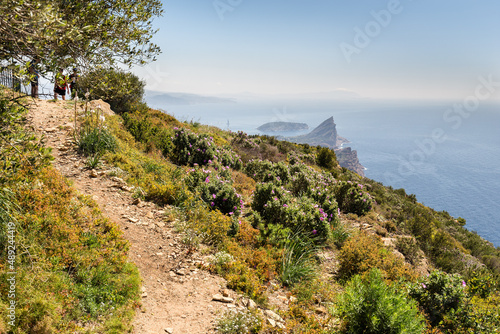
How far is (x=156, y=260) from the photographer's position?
4.95 m

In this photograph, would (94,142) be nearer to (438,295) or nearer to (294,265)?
(294,265)

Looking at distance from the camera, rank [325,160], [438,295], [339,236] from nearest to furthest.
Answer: [438,295] < [339,236] < [325,160]

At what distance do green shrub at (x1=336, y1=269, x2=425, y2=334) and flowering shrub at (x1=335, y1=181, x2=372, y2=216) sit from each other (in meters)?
9.11

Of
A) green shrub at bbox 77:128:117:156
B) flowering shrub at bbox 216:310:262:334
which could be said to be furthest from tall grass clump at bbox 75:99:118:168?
flowering shrub at bbox 216:310:262:334

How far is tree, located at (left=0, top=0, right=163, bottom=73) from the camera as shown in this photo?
2672 millimetres

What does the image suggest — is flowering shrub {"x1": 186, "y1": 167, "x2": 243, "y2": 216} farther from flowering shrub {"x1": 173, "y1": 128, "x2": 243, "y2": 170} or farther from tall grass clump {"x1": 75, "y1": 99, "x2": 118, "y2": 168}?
flowering shrub {"x1": 173, "y1": 128, "x2": 243, "y2": 170}

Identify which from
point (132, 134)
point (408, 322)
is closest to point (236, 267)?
point (408, 322)

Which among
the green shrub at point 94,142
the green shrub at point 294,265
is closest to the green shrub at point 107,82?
the green shrub at point 94,142

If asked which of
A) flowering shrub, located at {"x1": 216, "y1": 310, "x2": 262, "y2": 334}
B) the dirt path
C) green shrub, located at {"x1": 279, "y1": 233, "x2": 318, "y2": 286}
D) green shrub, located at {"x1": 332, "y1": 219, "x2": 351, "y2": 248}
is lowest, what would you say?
green shrub, located at {"x1": 332, "y1": 219, "x2": 351, "y2": 248}

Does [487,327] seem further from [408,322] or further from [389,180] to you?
[389,180]

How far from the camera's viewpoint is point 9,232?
10.8ft

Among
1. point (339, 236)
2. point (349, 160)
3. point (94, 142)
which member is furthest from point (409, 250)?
point (349, 160)

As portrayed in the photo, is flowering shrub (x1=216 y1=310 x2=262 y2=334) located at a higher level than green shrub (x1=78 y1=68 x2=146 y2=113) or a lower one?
lower

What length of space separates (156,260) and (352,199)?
10.9 meters
